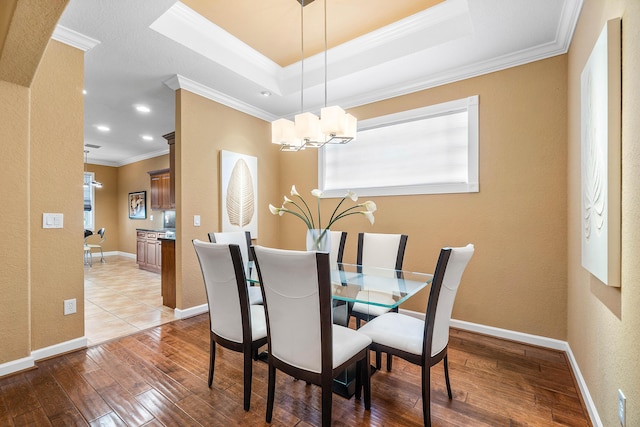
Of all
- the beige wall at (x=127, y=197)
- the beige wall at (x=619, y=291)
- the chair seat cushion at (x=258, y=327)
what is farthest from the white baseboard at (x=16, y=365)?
the beige wall at (x=127, y=197)

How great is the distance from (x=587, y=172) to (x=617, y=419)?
1290 millimetres

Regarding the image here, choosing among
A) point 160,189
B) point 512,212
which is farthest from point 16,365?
point 160,189

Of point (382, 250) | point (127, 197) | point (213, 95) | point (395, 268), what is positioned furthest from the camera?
point (127, 197)

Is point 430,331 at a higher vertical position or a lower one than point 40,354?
higher

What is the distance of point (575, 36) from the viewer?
2270 mm

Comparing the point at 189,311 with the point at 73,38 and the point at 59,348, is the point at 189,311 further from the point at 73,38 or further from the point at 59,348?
the point at 73,38

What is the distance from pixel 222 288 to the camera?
5.99 ft

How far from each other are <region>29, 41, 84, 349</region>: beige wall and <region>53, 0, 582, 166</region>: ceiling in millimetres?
373

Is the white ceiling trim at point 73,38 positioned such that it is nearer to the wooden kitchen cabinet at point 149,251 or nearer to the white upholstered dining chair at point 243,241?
the white upholstered dining chair at point 243,241

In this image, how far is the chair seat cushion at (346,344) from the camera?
4.93 ft

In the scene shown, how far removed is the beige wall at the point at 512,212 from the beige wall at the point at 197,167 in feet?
7.65

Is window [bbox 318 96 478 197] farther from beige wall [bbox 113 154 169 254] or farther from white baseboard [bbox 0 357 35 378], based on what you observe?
beige wall [bbox 113 154 169 254]

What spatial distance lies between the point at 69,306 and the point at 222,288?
1660mm

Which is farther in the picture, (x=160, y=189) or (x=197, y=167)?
(x=160, y=189)
